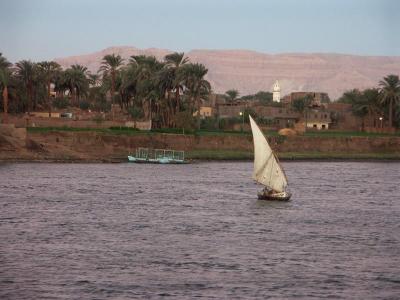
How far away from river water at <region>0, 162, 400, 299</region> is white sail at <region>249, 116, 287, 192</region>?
155 cm

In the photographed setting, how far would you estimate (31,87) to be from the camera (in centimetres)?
13988

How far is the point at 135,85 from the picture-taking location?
144 metres

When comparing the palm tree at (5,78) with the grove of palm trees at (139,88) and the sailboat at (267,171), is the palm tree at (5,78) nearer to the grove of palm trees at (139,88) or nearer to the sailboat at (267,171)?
the grove of palm trees at (139,88)

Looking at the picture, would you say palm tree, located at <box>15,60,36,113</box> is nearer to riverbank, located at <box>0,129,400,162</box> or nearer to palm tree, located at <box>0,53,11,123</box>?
palm tree, located at <box>0,53,11,123</box>

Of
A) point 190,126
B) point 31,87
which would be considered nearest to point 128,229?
point 190,126

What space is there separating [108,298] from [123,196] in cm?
3803

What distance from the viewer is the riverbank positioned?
113 metres

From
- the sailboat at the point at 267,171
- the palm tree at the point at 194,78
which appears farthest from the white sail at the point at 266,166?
the palm tree at the point at 194,78

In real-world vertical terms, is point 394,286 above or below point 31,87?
below

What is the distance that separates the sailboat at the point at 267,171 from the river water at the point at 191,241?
3.08 feet

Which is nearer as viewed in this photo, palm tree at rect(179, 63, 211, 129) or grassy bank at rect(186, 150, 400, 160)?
grassy bank at rect(186, 150, 400, 160)

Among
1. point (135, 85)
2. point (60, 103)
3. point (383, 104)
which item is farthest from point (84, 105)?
point (383, 104)

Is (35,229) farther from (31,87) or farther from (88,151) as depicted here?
(31,87)

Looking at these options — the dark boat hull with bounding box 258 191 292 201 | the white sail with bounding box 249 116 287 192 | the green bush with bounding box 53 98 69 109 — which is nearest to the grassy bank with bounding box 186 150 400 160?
the green bush with bounding box 53 98 69 109
